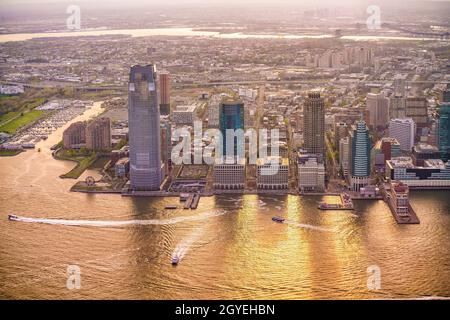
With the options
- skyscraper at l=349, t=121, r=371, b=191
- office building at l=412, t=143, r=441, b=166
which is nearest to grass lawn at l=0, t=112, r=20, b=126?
skyscraper at l=349, t=121, r=371, b=191

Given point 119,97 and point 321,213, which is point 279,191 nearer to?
point 321,213

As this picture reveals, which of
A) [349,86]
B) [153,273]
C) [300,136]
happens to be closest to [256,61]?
[349,86]

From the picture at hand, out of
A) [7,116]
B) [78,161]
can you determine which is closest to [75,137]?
[78,161]

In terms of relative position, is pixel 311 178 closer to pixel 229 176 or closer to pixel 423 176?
pixel 229 176

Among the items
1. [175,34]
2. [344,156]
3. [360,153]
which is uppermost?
[175,34]

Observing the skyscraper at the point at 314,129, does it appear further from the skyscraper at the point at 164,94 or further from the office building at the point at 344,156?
A: the skyscraper at the point at 164,94

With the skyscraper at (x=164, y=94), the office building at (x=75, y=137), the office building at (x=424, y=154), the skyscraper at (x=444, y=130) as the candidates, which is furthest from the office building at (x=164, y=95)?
the skyscraper at (x=444, y=130)
